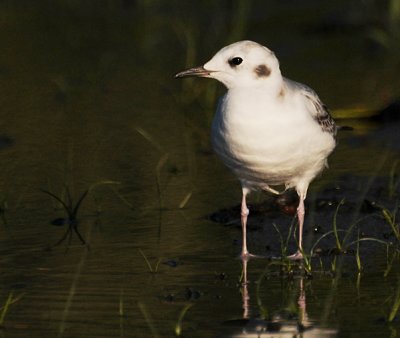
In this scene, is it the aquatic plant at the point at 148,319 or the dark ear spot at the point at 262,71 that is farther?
the dark ear spot at the point at 262,71

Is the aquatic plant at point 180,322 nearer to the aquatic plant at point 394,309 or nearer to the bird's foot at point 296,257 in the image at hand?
the aquatic plant at point 394,309

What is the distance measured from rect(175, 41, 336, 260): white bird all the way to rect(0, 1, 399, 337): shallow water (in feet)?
1.98

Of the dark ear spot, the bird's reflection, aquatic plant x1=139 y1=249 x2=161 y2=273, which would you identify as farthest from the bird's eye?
the bird's reflection

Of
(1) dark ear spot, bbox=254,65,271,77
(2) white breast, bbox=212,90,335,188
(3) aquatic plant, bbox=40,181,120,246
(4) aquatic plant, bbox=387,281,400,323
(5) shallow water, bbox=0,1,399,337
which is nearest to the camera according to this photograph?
(4) aquatic plant, bbox=387,281,400,323

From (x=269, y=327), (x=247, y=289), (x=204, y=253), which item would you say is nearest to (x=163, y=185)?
(x=204, y=253)

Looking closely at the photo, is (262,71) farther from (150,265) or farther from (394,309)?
(394,309)

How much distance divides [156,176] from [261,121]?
144 centimetres

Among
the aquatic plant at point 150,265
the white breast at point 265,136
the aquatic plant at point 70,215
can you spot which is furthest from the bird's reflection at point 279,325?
the aquatic plant at point 70,215

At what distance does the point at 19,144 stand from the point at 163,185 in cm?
186

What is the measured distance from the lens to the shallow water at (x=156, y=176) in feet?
23.7

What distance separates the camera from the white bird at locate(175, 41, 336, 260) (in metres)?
8.16

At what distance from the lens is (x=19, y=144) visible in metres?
11.4

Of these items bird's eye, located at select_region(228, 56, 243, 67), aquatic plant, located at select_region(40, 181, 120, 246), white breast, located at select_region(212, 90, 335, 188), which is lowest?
aquatic plant, located at select_region(40, 181, 120, 246)

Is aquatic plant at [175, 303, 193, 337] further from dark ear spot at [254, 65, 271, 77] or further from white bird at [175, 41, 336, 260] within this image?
Answer: dark ear spot at [254, 65, 271, 77]
